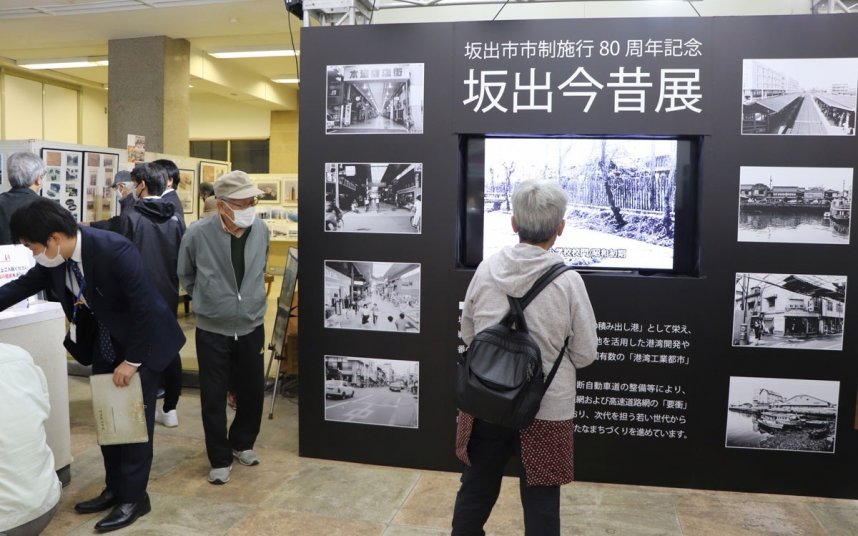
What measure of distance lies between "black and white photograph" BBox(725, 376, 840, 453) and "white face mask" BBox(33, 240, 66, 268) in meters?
3.18

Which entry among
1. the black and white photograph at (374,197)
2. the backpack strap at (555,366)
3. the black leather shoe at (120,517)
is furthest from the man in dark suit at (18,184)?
the backpack strap at (555,366)

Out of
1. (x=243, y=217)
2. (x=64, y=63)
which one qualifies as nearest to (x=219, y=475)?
(x=243, y=217)

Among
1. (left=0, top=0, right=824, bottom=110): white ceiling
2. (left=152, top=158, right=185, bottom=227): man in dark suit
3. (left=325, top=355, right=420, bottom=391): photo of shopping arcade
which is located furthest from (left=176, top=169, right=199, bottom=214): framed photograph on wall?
(left=325, top=355, right=420, bottom=391): photo of shopping arcade

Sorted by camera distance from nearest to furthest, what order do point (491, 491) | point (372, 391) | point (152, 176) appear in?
point (491, 491)
point (372, 391)
point (152, 176)

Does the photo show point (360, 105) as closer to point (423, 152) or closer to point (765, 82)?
point (423, 152)

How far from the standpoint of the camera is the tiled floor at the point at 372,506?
305 centimetres

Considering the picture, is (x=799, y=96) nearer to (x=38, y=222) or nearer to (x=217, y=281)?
(x=217, y=281)

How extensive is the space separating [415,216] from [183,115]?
6.59 meters

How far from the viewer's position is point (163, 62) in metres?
8.66

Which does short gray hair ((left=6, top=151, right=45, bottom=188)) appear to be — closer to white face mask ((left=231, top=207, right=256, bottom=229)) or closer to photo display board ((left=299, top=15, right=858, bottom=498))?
white face mask ((left=231, top=207, right=256, bottom=229))

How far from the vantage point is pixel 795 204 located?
340cm

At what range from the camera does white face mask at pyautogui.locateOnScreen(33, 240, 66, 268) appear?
264 cm

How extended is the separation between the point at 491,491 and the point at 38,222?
195 centimetres

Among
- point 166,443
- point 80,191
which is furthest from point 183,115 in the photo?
point 166,443
